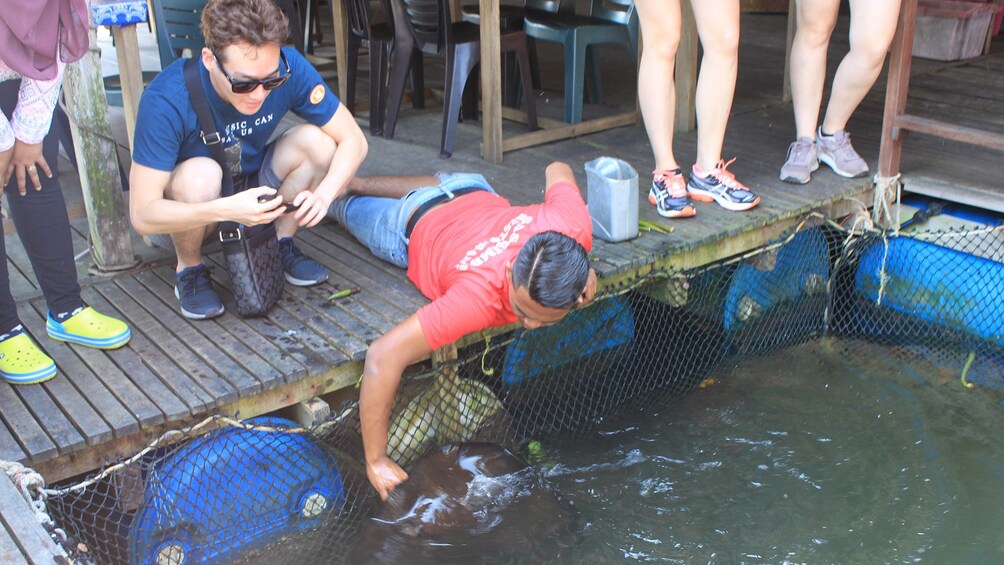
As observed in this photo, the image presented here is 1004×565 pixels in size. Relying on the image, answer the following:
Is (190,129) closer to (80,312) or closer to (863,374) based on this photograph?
(80,312)

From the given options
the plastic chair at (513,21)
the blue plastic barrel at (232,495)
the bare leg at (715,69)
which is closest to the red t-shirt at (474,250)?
the blue plastic barrel at (232,495)

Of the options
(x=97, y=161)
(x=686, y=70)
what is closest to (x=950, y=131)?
(x=686, y=70)

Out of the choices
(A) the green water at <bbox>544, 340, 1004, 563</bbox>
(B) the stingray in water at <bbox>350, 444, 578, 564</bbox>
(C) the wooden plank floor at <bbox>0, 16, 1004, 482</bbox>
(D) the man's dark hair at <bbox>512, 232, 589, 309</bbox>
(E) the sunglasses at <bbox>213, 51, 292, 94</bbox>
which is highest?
(E) the sunglasses at <bbox>213, 51, 292, 94</bbox>

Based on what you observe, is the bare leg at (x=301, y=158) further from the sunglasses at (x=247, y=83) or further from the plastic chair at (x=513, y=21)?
the plastic chair at (x=513, y=21)

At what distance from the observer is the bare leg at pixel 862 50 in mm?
3578

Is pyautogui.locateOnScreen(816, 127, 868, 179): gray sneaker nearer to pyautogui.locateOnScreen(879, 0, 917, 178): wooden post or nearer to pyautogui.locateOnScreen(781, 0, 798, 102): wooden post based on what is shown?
pyautogui.locateOnScreen(879, 0, 917, 178): wooden post

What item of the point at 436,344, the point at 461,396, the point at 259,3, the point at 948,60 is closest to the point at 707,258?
the point at 461,396

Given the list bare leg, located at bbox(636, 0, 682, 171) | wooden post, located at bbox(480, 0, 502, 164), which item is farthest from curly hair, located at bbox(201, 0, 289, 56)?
wooden post, located at bbox(480, 0, 502, 164)

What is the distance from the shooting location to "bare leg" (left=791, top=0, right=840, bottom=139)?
365 cm

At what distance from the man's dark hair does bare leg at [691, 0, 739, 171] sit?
4.66 feet

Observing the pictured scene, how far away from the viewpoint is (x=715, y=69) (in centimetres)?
351

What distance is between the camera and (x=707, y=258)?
359cm

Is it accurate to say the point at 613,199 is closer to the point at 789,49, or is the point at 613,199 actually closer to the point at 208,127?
the point at 208,127

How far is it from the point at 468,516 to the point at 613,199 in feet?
4.13
